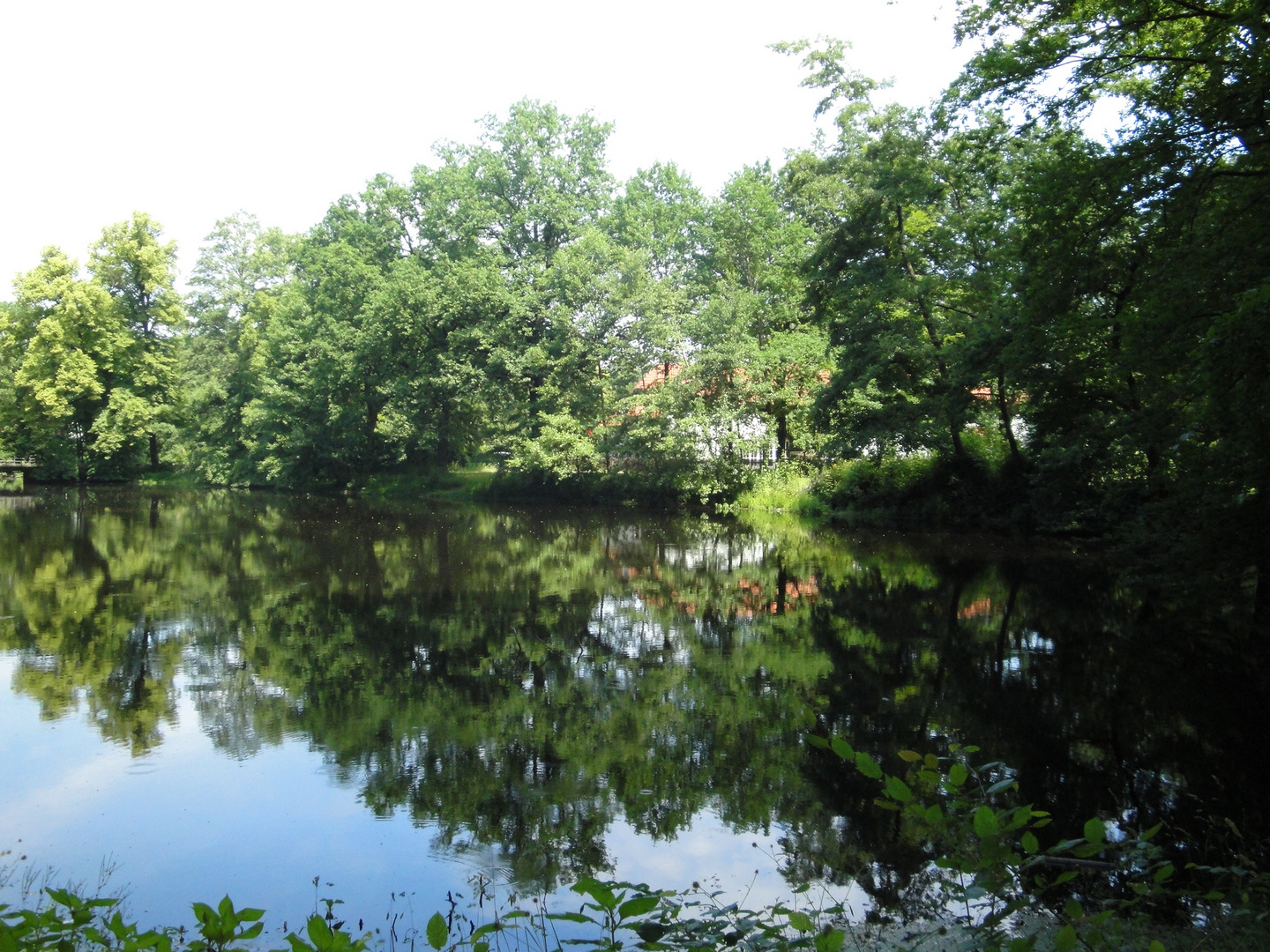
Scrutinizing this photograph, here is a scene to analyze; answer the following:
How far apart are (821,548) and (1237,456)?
1200 centimetres

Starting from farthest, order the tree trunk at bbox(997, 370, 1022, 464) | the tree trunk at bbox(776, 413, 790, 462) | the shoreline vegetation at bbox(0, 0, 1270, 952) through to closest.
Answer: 1. the tree trunk at bbox(776, 413, 790, 462)
2. the tree trunk at bbox(997, 370, 1022, 464)
3. the shoreline vegetation at bbox(0, 0, 1270, 952)

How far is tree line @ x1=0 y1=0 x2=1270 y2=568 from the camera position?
33.8 ft

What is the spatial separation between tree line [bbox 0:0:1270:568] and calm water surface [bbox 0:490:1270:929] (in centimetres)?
255

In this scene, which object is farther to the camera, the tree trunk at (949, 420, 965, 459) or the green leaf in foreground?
the tree trunk at (949, 420, 965, 459)

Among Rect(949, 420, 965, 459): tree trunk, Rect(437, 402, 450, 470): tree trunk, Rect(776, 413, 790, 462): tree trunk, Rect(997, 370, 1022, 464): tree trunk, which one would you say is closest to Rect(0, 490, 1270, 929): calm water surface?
Rect(997, 370, 1022, 464): tree trunk

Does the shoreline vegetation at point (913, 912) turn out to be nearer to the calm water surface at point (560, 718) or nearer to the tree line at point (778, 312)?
the calm water surface at point (560, 718)

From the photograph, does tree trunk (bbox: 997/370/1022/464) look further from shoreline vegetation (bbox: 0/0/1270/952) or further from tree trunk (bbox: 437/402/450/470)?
tree trunk (bbox: 437/402/450/470)

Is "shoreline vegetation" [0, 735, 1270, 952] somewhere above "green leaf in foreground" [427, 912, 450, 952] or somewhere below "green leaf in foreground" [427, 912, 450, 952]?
below

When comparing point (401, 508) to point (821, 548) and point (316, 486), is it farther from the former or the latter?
point (821, 548)

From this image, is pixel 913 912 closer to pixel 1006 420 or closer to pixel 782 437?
pixel 1006 420

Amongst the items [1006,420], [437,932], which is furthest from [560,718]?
[1006,420]

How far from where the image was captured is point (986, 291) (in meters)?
21.9

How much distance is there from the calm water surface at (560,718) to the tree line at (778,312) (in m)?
2.55

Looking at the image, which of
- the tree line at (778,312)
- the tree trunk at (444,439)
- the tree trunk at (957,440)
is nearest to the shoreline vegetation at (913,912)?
the tree line at (778,312)
